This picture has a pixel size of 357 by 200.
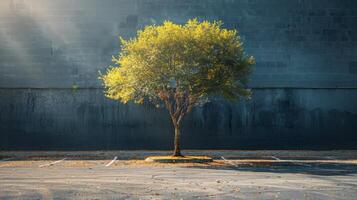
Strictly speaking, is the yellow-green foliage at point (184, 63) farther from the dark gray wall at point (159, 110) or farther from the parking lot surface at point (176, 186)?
the dark gray wall at point (159, 110)

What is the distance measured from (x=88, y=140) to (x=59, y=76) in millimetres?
4155

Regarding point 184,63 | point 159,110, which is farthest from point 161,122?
point 184,63

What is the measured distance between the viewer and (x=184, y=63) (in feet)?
72.1

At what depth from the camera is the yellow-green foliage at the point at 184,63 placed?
72.1 feet

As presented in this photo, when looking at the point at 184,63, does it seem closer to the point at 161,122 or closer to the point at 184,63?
the point at 184,63

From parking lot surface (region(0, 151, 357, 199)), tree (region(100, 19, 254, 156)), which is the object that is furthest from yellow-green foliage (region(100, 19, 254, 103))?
parking lot surface (region(0, 151, 357, 199))

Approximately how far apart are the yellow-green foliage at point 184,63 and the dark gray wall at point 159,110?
311 inches

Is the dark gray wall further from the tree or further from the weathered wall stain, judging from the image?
the tree

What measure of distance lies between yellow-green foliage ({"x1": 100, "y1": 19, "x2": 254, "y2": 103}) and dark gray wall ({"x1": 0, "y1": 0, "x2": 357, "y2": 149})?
25.9ft

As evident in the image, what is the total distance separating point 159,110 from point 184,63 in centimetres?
888

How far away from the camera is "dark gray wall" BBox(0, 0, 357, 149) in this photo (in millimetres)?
30172

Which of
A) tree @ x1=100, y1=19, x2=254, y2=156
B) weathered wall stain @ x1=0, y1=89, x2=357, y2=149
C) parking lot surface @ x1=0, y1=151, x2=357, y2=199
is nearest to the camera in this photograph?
parking lot surface @ x1=0, y1=151, x2=357, y2=199

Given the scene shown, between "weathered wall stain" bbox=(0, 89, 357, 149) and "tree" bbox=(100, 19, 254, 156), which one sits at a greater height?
"tree" bbox=(100, 19, 254, 156)

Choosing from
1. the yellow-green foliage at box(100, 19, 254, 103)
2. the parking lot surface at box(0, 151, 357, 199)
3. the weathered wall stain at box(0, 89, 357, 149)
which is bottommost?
the parking lot surface at box(0, 151, 357, 199)
